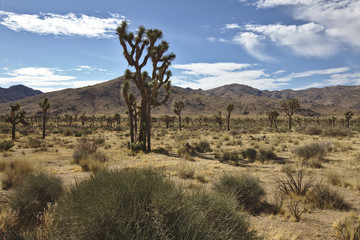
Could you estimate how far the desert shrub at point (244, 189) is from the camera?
6457 millimetres

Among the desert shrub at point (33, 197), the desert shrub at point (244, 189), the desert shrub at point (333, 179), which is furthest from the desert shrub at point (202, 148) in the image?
the desert shrub at point (33, 197)

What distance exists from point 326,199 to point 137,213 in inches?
260

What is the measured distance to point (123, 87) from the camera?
18.4 metres

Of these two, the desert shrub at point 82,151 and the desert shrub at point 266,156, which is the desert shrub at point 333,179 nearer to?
the desert shrub at point 266,156

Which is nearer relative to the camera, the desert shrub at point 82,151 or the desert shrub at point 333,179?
the desert shrub at point 333,179

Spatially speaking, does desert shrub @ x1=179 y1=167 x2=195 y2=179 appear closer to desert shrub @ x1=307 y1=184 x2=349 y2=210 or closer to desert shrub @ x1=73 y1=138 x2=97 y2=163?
desert shrub @ x1=307 y1=184 x2=349 y2=210

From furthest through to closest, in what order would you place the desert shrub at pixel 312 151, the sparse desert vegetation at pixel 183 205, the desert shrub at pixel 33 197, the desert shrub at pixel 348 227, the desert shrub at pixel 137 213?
the desert shrub at pixel 312 151
the desert shrub at pixel 33 197
the desert shrub at pixel 348 227
the sparse desert vegetation at pixel 183 205
the desert shrub at pixel 137 213

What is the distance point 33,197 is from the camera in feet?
17.6

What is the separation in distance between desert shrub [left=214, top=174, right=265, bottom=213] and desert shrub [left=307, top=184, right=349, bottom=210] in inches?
63.4

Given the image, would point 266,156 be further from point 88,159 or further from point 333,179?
point 88,159

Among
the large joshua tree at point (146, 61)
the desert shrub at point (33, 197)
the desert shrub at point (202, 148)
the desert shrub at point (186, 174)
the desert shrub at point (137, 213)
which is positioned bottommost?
the desert shrub at point (202, 148)

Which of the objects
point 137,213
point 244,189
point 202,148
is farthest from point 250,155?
point 137,213

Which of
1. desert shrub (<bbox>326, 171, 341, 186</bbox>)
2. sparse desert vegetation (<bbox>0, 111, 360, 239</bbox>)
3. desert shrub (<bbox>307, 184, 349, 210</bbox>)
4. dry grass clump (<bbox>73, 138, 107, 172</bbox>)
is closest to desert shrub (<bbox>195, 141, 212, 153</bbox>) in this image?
sparse desert vegetation (<bbox>0, 111, 360, 239</bbox>)

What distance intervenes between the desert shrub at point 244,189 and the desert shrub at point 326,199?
1.61 meters
